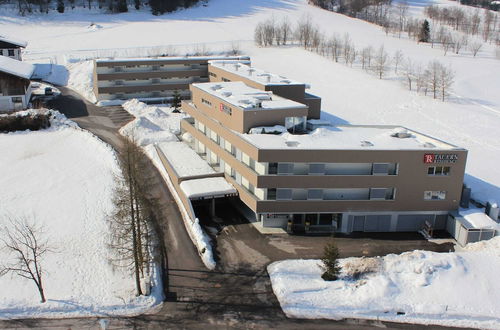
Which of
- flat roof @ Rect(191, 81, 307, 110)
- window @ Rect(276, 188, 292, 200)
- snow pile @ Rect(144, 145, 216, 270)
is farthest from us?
flat roof @ Rect(191, 81, 307, 110)

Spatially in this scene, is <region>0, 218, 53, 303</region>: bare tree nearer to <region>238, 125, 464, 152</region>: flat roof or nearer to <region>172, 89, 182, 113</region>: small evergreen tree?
<region>238, 125, 464, 152</region>: flat roof

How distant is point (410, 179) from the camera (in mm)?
40188

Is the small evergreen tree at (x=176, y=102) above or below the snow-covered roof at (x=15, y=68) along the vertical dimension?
below

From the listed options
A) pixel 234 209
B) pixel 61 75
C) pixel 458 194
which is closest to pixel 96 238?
pixel 234 209

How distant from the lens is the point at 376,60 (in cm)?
10762

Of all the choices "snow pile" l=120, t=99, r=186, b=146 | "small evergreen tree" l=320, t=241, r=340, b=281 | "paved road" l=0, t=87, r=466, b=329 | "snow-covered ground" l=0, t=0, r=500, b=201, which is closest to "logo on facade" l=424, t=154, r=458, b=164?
"snow-covered ground" l=0, t=0, r=500, b=201

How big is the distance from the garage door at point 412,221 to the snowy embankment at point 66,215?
68.6 ft

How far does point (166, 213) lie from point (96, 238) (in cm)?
634

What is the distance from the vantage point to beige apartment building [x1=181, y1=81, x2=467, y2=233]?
39344 mm

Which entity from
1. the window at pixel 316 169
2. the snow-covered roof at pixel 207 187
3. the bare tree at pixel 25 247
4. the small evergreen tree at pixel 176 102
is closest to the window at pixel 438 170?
the window at pixel 316 169

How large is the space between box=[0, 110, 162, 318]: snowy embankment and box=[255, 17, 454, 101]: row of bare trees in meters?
61.3

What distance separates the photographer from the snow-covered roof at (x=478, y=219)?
128ft

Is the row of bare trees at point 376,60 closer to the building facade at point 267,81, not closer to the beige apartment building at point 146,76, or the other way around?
the building facade at point 267,81

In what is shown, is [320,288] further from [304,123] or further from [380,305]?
[304,123]
